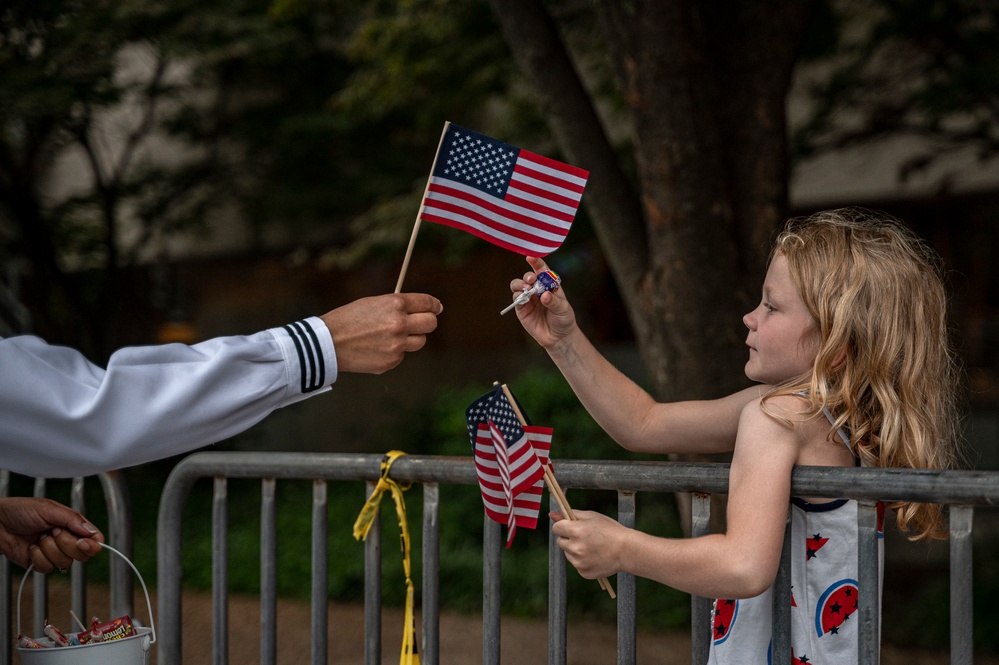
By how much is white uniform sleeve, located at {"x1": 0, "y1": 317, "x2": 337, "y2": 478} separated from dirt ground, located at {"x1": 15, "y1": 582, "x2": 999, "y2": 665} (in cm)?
360

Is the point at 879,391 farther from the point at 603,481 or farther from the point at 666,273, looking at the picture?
the point at 666,273

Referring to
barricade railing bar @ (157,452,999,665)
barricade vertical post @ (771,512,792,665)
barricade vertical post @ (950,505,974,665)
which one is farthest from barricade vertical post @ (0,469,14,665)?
barricade vertical post @ (950,505,974,665)

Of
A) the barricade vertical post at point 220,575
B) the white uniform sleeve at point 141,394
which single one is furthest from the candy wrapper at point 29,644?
the barricade vertical post at point 220,575

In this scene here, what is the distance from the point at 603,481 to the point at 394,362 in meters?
0.59

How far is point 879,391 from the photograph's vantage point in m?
2.33

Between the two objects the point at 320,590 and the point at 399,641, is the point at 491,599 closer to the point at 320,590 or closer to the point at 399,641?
the point at 320,590

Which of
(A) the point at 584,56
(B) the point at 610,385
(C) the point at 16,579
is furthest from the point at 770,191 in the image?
(C) the point at 16,579

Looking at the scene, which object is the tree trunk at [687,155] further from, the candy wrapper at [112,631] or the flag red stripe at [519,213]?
the candy wrapper at [112,631]

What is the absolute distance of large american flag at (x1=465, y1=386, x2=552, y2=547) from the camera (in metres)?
2.29

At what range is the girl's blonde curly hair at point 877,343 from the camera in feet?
7.63

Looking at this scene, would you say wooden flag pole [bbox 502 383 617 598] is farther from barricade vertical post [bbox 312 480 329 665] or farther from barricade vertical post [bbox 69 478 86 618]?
barricade vertical post [bbox 69 478 86 618]

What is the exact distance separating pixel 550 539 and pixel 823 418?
30.8 inches

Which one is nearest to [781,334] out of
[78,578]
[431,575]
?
[431,575]

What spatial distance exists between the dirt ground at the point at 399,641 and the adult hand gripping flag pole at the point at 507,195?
3.61m
